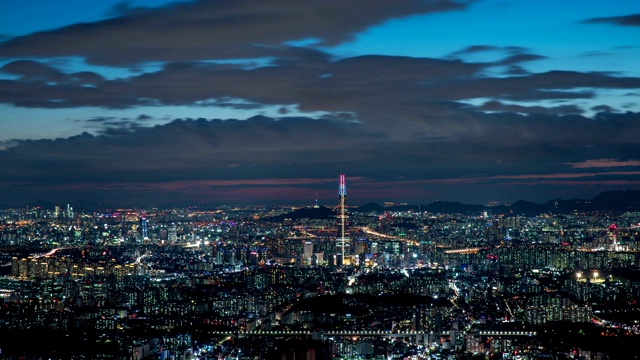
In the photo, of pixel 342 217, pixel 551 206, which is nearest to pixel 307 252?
pixel 342 217

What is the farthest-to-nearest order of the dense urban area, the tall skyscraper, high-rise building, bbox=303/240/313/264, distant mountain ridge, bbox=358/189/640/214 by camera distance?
distant mountain ridge, bbox=358/189/640/214 < the tall skyscraper < high-rise building, bbox=303/240/313/264 < the dense urban area

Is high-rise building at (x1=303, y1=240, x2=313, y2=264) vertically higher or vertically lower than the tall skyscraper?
lower

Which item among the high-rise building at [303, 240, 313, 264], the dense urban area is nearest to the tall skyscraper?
the dense urban area

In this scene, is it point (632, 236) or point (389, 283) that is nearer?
point (389, 283)

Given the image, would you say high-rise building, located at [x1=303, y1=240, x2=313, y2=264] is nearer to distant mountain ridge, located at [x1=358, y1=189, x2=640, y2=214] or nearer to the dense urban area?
the dense urban area

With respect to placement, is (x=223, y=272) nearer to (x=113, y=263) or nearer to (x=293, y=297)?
(x=113, y=263)

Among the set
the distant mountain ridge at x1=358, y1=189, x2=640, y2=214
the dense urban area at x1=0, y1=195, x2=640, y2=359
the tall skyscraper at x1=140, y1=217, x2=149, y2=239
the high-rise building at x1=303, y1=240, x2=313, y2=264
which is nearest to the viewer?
the dense urban area at x1=0, y1=195, x2=640, y2=359

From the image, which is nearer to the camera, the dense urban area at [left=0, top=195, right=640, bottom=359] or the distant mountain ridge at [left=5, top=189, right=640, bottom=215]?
the dense urban area at [left=0, top=195, right=640, bottom=359]

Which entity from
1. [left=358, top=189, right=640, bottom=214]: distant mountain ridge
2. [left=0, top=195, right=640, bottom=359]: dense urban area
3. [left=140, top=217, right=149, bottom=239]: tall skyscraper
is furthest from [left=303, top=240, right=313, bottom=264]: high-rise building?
[left=358, top=189, right=640, bottom=214]: distant mountain ridge

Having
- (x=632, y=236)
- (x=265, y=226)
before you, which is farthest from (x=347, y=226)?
(x=632, y=236)

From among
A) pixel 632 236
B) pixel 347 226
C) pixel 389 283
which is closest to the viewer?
pixel 389 283
